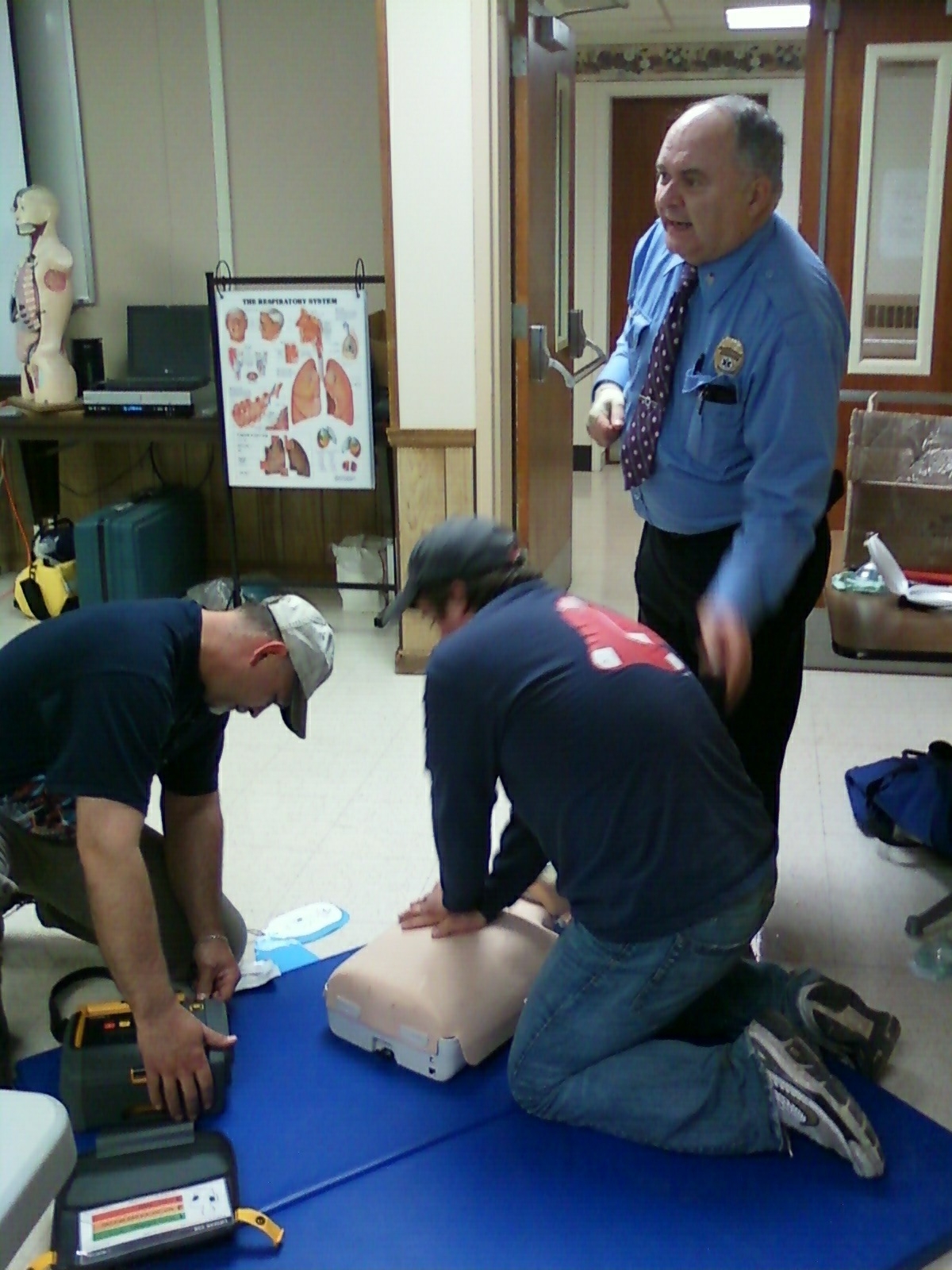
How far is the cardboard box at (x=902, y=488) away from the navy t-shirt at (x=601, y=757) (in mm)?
1182

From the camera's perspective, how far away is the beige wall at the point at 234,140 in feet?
14.4

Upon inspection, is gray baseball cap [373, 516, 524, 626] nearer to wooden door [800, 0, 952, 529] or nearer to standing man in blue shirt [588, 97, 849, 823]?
standing man in blue shirt [588, 97, 849, 823]

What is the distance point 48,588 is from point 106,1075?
2876mm

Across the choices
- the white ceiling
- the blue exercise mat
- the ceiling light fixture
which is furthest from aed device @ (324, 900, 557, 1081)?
the ceiling light fixture

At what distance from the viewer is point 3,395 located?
481 cm

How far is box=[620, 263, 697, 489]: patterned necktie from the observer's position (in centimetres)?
202

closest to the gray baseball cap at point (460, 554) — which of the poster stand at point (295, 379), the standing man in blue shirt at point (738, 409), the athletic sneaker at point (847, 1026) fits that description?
the standing man in blue shirt at point (738, 409)

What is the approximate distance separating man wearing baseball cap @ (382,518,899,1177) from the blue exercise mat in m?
0.05

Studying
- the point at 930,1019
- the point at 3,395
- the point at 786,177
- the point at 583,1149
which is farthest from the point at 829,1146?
the point at 786,177

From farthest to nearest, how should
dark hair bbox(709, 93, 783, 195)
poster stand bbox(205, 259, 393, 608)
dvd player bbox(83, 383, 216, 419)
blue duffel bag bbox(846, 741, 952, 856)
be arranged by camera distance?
dvd player bbox(83, 383, 216, 419) < poster stand bbox(205, 259, 393, 608) < blue duffel bag bbox(846, 741, 952, 856) < dark hair bbox(709, 93, 783, 195)

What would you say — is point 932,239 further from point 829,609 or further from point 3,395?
point 3,395

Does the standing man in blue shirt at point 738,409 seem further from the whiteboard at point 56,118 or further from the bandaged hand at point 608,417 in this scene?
the whiteboard at point 56,118

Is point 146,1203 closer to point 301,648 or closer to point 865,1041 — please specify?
point 301,648

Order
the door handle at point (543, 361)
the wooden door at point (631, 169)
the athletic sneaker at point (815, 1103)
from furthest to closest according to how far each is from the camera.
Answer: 1. the wooden door at point (631, 169)
2. the door handle at point (543, 361)
3. the athletic sneaker at point (815, 1103)
